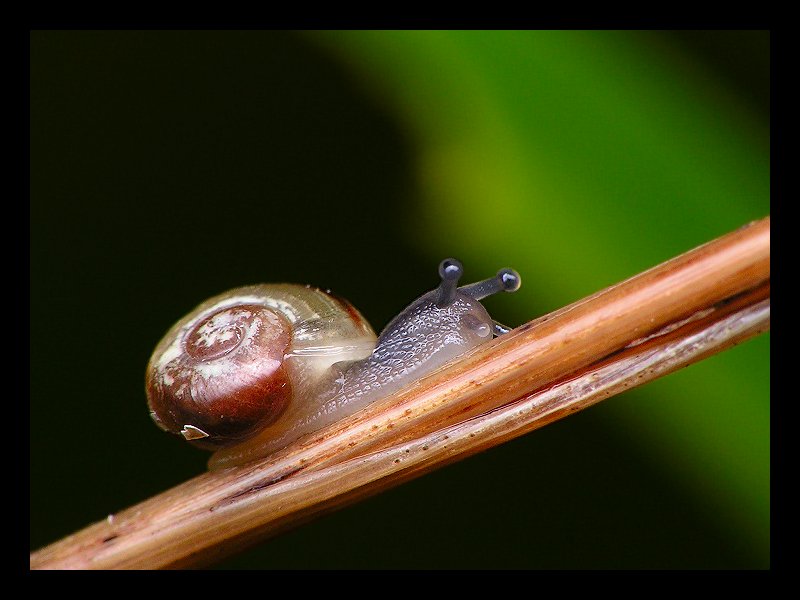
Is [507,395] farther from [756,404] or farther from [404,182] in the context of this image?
[404,182]

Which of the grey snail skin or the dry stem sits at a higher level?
the grey snail skin

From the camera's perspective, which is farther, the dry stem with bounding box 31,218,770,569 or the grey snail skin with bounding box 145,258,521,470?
the grey snail skin with bounding box 145,258,521,470

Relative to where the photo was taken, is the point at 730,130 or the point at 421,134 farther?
the point at 421,134

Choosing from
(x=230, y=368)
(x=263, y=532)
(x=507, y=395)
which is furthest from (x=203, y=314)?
(x=507, y=395)

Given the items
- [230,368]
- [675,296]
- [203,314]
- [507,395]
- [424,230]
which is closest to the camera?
[675,296]

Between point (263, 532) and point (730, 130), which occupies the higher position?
point (730, 130)
